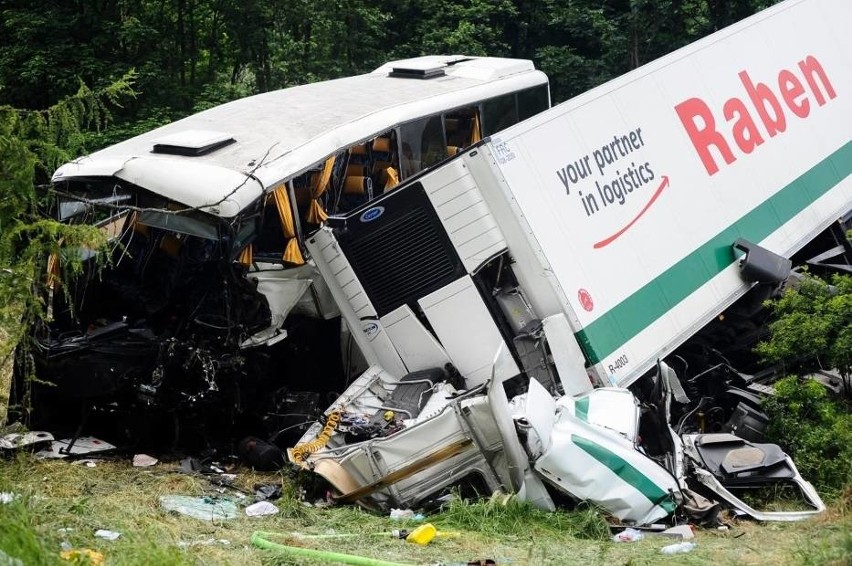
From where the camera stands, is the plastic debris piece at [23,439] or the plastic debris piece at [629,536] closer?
the plastic debris piece at [629,536]

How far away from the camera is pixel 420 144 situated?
10.5 metres

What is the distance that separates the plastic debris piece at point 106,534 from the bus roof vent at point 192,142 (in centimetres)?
313

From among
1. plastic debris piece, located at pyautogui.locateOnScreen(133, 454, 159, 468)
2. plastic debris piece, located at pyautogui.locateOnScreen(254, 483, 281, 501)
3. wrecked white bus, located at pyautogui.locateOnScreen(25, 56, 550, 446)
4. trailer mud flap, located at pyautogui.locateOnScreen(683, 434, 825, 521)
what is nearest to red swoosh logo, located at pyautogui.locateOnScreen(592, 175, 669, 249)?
trailer mud flap, located at pyautogui.locateOnScreen(683, 434, 825, 521)

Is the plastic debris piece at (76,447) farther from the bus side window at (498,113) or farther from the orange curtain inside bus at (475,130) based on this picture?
the bus side window at (498,113)

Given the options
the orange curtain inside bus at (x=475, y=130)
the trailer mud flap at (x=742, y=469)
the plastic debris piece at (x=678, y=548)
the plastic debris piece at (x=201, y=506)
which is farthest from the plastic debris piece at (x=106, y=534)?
the orange curtain inside bus at (x=475, y=130)

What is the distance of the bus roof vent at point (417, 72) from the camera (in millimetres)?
11758

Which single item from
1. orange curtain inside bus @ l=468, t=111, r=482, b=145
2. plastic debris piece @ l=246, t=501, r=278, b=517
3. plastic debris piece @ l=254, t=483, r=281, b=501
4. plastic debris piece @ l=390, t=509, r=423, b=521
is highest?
orange curtain inside bus @ l=468, t=111, r=482, b=145

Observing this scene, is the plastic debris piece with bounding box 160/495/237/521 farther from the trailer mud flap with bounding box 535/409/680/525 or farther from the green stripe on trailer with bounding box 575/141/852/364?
the green stripe on trailer with bounding box 575/141/852/364

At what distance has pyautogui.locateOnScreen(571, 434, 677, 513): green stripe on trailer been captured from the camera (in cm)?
721

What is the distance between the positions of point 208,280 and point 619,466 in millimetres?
3413

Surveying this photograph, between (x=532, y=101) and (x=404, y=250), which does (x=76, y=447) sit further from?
(x=532, y=101)

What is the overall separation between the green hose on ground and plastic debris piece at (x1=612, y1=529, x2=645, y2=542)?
1700mm

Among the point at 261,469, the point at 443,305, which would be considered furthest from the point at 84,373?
the point at 443,305

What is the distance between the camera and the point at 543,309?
321 inches
